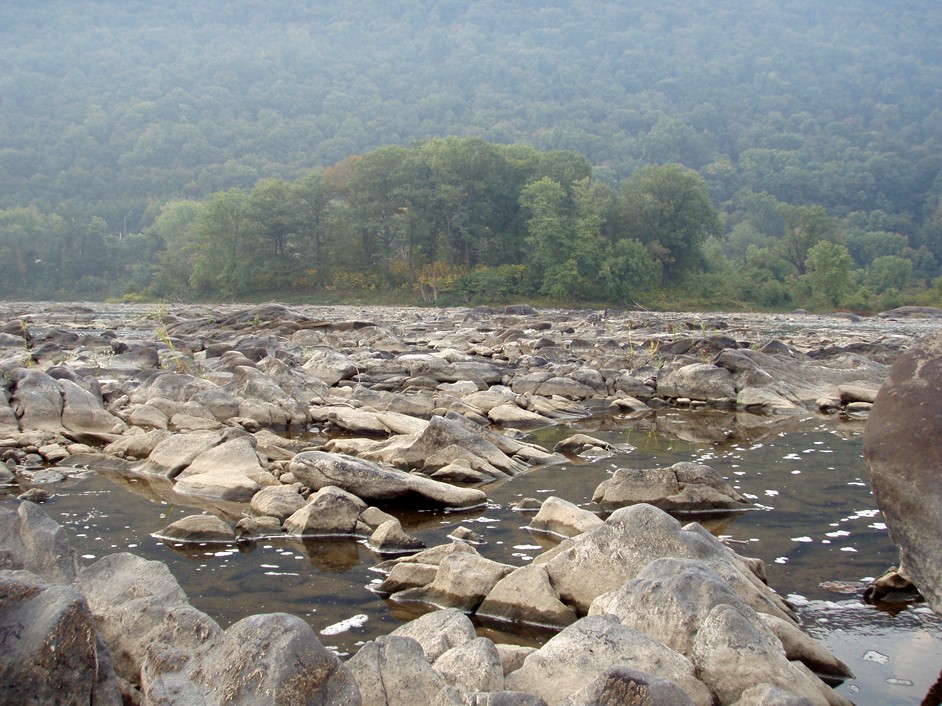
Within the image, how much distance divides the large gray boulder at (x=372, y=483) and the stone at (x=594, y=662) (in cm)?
448

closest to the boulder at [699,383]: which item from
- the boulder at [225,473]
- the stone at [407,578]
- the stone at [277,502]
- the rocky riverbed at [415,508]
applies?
the rocky riverbed at [415,508]

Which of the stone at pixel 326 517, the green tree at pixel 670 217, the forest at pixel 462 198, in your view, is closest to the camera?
the stone at pixel 326 517

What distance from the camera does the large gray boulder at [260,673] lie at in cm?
373

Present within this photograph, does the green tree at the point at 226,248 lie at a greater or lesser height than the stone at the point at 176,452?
greater

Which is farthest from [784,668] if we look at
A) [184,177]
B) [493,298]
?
[184,177]

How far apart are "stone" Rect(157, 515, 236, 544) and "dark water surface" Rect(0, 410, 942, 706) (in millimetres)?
152

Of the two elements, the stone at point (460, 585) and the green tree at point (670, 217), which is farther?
the green tree at point (670, 217)

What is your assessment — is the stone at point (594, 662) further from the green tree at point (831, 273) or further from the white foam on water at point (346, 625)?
the green tree at point (831, 273)

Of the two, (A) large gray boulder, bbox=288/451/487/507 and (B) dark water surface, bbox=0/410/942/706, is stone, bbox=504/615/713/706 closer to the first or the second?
(B) dark water surface, bbox=0/410/942/706

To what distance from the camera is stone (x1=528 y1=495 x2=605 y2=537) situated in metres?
7.80

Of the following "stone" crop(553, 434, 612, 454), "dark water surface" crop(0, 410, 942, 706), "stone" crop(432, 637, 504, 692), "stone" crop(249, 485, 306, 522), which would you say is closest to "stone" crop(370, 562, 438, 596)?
"dark water surface" crop(0, 410, 942, 706)

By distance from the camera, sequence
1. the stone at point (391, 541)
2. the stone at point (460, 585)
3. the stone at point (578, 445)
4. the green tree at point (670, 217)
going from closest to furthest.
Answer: the stone at point (460, 585) < the stone at point (391, 541) < the stone at point (578, 445) < the green tree at point (670, 217)

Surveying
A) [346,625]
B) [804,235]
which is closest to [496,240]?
[804,235]

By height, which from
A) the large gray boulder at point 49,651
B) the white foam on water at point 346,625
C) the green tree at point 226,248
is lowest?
the white foam on water at point 346,625
